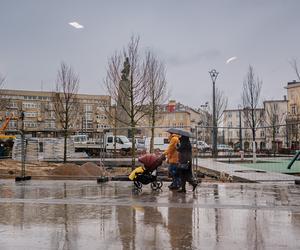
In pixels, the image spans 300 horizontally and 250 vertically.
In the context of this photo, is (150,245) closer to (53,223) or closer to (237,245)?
(237,245)

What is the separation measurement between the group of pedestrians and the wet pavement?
50cm

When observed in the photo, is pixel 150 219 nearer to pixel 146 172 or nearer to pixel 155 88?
pixel 146 172

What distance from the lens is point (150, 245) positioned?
638 centimetres

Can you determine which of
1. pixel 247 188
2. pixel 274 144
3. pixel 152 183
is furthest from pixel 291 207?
pixel 274 144

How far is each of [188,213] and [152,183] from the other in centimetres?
446

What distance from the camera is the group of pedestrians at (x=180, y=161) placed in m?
12.8

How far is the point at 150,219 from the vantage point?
332 inches

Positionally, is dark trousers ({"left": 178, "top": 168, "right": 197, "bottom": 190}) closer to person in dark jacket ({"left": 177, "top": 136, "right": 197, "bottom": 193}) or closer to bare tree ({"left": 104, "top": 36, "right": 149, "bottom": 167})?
person in dark jacket ({"left": 177, "top": 136, "right": 197, "bottom": 193})

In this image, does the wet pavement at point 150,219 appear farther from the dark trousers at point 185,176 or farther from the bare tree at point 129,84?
the bare tree at point 129,84

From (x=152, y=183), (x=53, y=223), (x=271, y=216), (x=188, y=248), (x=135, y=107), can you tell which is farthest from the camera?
(x=135, y=107)

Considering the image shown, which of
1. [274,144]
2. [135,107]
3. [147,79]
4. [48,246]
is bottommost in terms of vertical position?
[48,246]

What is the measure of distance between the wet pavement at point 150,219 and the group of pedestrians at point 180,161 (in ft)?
1.65

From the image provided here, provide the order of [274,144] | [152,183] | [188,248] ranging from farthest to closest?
[274,144]
[152,183]
[188,248]

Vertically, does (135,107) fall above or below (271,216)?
above
